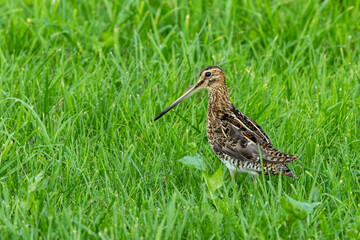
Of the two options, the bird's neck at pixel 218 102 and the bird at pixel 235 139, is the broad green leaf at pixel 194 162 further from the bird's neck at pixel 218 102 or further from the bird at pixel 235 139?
the bird's neck at pixel 218 102

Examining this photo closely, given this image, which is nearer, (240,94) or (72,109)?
(72,109)

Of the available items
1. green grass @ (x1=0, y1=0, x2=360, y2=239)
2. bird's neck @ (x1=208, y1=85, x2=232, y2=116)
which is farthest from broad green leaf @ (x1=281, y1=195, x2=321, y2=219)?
bird's neck @ (x1=208, y1=85, x2=232, y2=116)

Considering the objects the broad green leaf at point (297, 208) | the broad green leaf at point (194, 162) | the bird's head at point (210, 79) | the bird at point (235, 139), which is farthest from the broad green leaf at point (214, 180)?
the bird's head at point (210, 79)

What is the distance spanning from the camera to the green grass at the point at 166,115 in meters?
4.03

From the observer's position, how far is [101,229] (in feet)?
12.8

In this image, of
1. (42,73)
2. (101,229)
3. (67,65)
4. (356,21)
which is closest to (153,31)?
(67,65)

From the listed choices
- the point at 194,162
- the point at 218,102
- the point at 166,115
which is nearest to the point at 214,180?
the point at 194,162

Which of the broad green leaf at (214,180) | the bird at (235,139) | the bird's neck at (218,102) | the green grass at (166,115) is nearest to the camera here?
the green grass at (166,115)

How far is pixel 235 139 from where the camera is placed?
4.83 meters

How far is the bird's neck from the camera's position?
523 cm

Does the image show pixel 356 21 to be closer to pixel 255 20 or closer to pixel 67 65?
pixel 255 20

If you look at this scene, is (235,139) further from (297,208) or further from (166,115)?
(297,208)

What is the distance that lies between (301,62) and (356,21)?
1236mm

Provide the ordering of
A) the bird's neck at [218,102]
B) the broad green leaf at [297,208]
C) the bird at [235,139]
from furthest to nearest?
the bird's neck at [218,102], the bird at [235,139], the broad green leaf at [297,208]
